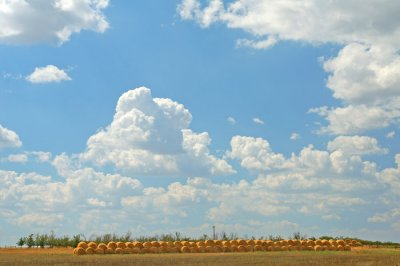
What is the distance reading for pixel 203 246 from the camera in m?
58.4

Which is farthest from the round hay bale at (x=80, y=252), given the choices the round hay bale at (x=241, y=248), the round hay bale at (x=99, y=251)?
the round hay bale at (x=241, y=248)

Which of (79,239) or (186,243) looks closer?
(186,243)

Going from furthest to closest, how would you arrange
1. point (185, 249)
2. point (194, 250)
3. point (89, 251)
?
point (194, 250), point (185, 249), point (89, 251)

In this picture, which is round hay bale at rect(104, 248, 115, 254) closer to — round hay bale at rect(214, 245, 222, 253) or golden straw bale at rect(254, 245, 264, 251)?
round hay bale at rect(214, 245, 222, 253)

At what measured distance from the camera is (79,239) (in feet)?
233

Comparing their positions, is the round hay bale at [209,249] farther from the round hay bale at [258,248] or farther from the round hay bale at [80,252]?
the round hay bale at [80,252]

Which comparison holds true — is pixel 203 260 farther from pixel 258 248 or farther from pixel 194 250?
pixel 258 248

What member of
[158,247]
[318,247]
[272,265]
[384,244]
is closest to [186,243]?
[158,247]

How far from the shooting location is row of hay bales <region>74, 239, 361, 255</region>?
54688 mm

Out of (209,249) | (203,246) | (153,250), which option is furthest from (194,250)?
(153,250)

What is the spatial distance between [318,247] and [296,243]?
2.55 metres

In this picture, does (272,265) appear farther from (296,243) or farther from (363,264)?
(296,243)

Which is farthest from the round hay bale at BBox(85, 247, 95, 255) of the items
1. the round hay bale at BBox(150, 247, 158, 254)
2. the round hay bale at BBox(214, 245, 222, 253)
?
the round hay bale at BBox(214, 245, 222, 253)

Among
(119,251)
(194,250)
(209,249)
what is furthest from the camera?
(209,249)
